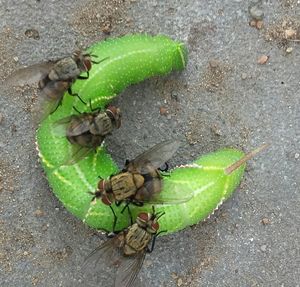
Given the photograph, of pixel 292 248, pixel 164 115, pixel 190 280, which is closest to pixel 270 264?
pixel 292 248

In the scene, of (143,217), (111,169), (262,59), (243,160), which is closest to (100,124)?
(111,169)

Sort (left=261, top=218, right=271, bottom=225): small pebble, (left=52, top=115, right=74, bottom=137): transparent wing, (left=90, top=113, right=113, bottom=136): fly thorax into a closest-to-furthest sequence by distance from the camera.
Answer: (left=90, top=113, right=113, bottom=136): fly thorax, (left=52, top=115, right=74, bottom=137): transparent wing, (left=261, top=218, right=271, bottom=225): small pebble

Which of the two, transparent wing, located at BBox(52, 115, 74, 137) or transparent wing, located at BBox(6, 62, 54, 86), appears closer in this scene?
transparent wing, located at BBox(6, 62, 54, 86)

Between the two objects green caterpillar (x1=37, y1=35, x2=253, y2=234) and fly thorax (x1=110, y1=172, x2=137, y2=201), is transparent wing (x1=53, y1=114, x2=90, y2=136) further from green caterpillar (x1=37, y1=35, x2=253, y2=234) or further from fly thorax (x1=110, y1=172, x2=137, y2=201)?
fly thorax (x1=110, y1=172, x2=137, y2=201)

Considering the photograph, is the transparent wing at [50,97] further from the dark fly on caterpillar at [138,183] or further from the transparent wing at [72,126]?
the dark fly on caterpillar at [138,183]

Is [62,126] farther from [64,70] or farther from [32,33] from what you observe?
[32,33]

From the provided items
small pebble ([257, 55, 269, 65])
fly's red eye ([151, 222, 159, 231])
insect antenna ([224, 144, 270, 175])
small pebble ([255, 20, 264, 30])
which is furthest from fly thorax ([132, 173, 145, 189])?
small pebble ([255, 20, 264, 30])

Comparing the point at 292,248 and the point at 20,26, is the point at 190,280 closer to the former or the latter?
the point at 292,248
